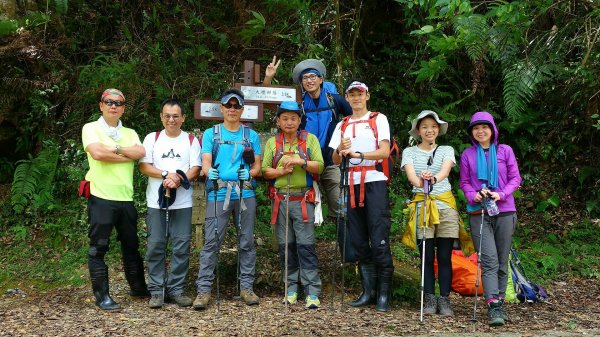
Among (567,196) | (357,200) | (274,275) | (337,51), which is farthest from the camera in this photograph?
(567,196)

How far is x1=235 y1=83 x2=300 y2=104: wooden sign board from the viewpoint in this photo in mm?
6859

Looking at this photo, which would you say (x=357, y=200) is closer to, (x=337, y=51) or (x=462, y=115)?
(x=337, y=51)

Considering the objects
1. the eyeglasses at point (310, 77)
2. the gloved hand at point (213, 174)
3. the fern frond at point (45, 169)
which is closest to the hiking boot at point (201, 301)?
the gloved hand at point (213, 174)

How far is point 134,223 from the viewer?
6.31m

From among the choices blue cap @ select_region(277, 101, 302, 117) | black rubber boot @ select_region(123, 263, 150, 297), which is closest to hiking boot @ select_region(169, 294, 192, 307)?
black rubber boot @ select_region(123, 263, 150, 297)

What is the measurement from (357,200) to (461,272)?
1.82m

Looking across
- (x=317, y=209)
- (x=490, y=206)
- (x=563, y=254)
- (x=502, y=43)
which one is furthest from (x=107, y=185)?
(x=563, y=254)

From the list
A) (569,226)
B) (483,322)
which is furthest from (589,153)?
(483,322)

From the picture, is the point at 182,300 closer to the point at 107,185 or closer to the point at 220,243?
the point at 220,243

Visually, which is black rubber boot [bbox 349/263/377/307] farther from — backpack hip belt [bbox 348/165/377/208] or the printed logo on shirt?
the printed logo on shirt

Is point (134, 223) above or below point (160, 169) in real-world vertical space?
below

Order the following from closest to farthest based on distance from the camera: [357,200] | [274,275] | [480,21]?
[480,21], [357,200], [274,275]

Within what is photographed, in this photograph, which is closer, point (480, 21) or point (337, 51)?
point (480, 21)

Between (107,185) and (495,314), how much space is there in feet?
12.7
